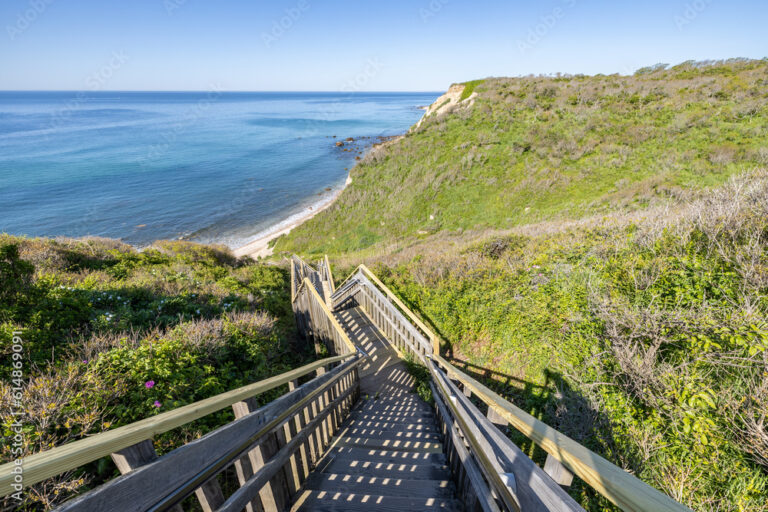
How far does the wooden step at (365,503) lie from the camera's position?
263cm

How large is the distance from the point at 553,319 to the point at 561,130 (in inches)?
856

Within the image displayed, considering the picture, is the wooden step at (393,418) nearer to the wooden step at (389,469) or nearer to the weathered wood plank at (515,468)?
the wooden step at (389,469)

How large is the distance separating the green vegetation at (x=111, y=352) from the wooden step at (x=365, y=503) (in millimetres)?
1737

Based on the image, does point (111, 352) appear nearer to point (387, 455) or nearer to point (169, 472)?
point (169, 472)

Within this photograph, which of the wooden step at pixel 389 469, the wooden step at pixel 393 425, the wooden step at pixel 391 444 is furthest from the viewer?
the wooden step at pixel 393 425

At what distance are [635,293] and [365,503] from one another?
4.92 meters

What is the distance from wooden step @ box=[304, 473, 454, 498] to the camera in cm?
289

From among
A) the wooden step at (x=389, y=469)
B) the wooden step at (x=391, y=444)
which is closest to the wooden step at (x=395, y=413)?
the wooden step at (x=391, y=444)

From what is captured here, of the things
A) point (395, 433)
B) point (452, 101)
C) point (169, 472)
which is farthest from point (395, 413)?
point (452, 101)

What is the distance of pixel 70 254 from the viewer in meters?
9.71

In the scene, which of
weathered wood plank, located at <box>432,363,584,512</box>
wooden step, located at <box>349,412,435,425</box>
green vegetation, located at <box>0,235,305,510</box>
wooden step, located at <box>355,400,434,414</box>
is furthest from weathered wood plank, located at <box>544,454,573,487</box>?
wooden step, located at <box>355,400,434,414</box>

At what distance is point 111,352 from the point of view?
12.9 feet

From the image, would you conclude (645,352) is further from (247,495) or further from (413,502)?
(247,495)

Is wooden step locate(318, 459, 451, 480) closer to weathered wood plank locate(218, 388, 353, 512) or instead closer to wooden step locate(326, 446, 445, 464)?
wooden step locate(326, 446, 445, 464)
